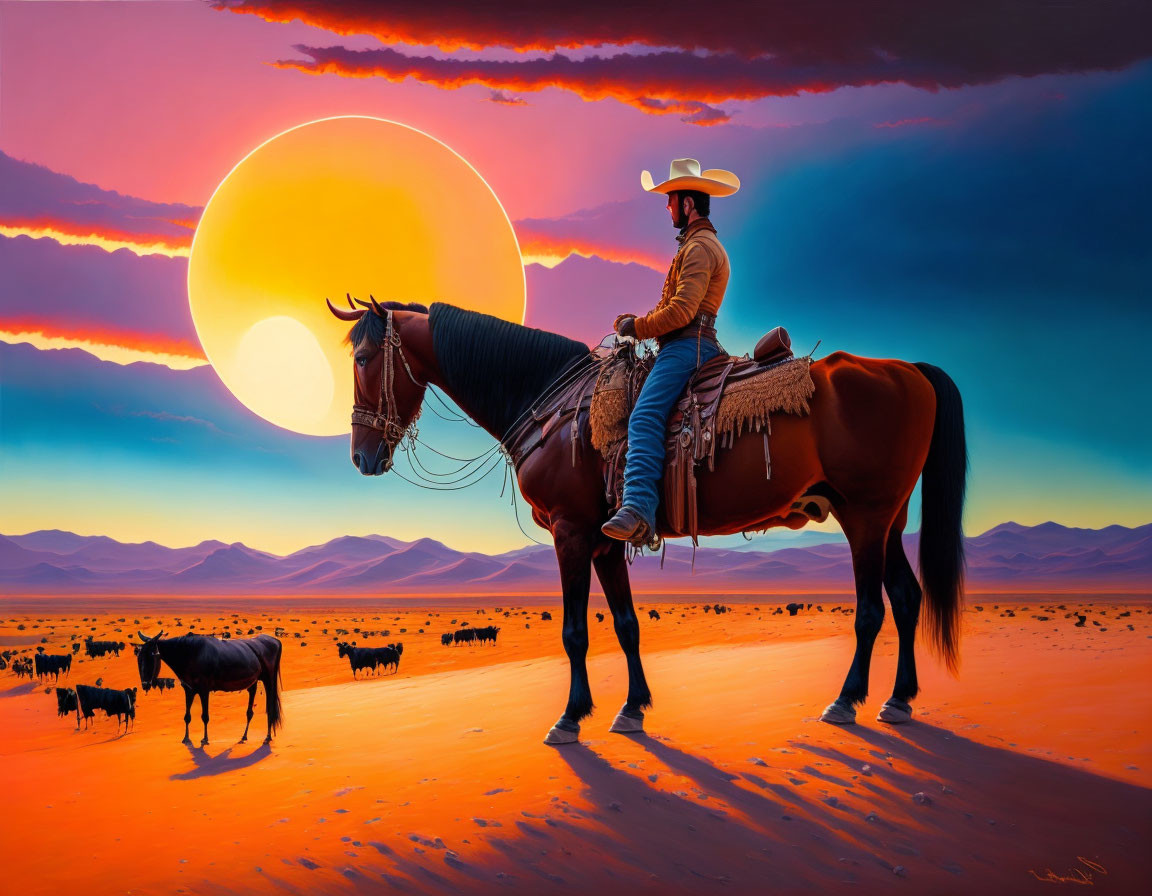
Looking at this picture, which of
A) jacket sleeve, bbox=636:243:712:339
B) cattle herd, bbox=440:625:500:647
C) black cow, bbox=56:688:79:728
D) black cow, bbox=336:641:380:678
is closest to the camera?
jacket sleeve, bbox=636:243:712:339

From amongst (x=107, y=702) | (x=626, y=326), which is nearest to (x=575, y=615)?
(x=626, y=326)

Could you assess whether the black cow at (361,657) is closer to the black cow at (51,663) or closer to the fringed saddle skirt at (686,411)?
the black cow at (51,663)

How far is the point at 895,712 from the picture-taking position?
19.8 feet

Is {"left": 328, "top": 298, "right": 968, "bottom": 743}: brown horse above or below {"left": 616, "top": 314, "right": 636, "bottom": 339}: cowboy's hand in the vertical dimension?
below

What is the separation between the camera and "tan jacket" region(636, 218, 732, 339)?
6039mm

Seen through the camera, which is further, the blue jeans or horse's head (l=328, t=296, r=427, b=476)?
horse's head (l=328, t=296, r=427, b=476)

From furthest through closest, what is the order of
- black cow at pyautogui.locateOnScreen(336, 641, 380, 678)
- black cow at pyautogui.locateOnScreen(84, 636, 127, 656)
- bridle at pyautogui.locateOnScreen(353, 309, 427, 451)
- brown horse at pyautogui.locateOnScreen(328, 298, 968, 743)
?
black cow at pyautogui.locateOnScreen(84, 636, 127, 656) → black cow at pyautogui.locateOnScreen(336, 641, 380, 678) → bridle at pyautogui.locateOnScreen(353, 309, 427, 451) → brown horse at pyautogui.locateOnScreen(328, 298, 968, 743)

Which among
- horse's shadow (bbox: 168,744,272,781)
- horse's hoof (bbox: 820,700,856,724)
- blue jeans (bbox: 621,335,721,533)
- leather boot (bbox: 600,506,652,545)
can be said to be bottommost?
horse's shadow (bbox: 168,744,272,781)

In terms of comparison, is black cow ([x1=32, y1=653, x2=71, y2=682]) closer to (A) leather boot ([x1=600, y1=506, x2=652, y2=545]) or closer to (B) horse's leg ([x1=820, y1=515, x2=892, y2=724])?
(A) leather boot ([x1=600, y1=506, x2=652, y2=545])

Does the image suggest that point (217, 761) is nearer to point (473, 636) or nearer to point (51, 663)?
point (51, 663)

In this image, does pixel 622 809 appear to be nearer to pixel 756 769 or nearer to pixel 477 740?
pixel 756 769

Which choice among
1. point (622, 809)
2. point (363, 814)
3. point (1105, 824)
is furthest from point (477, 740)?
point (1105, 824)

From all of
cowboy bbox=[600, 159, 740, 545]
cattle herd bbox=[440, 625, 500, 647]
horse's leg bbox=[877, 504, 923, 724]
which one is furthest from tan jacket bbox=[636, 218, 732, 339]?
cattle herd bbox=[440, 625, 500, 647]
